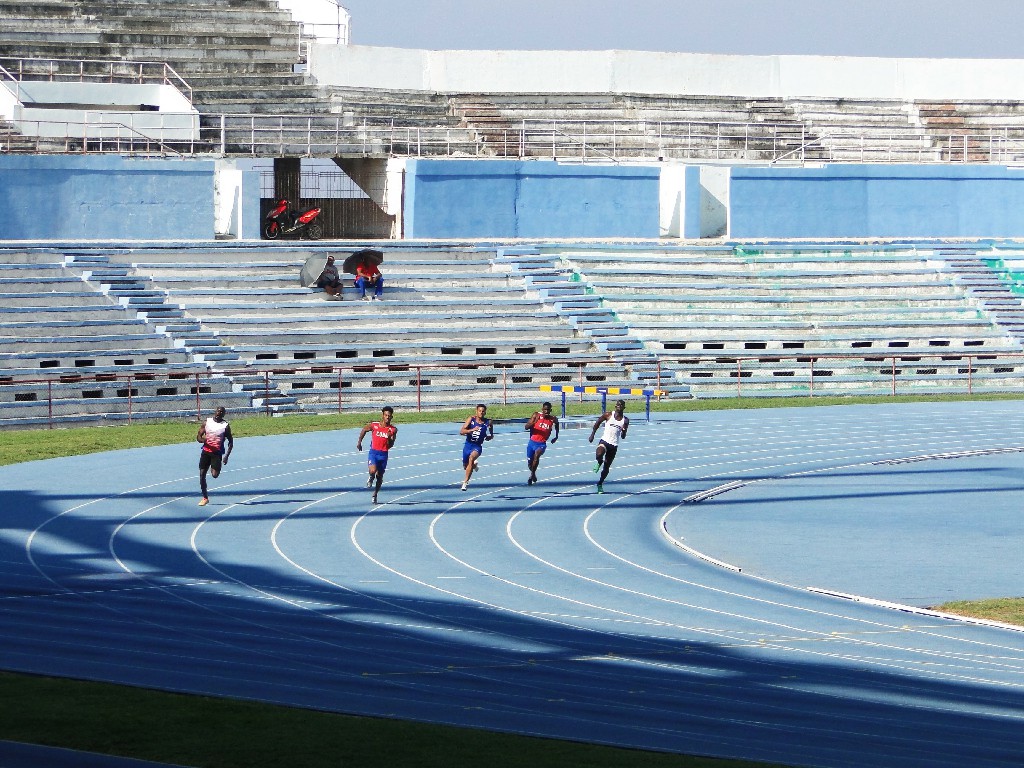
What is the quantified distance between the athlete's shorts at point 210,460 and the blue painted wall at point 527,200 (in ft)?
61.9

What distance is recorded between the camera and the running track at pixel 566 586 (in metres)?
11.2

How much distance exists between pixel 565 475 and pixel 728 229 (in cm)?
1894

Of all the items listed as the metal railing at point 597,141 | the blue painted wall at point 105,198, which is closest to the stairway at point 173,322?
the blue painted wall at point 105,198

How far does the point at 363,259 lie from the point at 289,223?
162 inches

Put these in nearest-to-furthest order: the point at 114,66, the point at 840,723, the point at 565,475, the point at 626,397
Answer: the point at 840,723 → the point at 565,475 → the point at 626,397 → the point at 114,66

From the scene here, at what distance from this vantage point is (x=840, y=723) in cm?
1070

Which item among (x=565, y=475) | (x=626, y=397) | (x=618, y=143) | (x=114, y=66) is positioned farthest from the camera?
(x=618, y=143)

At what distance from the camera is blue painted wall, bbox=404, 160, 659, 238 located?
40531mm

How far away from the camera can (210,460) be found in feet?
72.7

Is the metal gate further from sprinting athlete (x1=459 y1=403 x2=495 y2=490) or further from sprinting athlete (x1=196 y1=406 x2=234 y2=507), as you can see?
sprinting athlete (x1=196 y1=406 x2=234 y2=507)

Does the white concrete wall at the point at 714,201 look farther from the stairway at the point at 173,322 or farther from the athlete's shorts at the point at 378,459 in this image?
the athlete's shorts at the point at 378,459

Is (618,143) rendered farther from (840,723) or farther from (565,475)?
(840,723)

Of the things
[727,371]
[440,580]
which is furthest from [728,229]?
[440,580]

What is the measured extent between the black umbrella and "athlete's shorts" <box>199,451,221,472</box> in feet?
50.8
